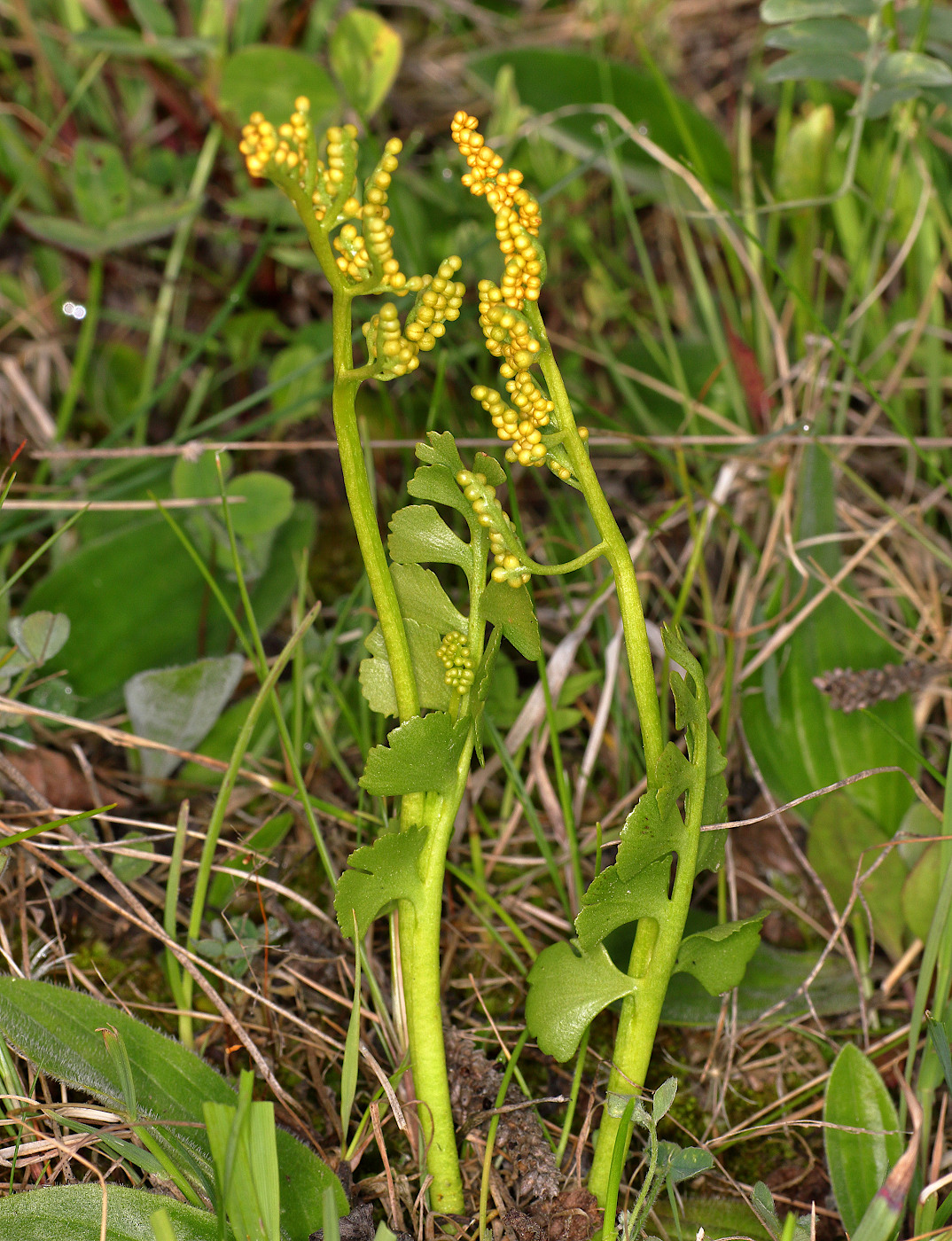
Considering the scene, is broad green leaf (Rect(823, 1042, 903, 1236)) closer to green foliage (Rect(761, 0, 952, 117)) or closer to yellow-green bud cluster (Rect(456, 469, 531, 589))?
yellow-green bud cluster (Rect(456, 469, 531, 589))

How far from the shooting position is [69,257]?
2193 millimetres

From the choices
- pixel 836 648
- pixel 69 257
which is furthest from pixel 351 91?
pixel 836 648

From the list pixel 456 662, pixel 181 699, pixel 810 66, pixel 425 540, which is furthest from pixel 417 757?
pixel 810 66

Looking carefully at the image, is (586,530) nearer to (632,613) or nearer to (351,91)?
(632,613)

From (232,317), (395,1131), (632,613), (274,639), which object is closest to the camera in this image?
(632,613)

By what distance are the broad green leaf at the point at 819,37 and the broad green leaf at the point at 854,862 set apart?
126 cm

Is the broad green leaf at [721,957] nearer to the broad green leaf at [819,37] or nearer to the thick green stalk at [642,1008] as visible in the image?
the thick green stalk at [642,1008]

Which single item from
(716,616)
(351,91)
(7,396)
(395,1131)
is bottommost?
(395,1131)

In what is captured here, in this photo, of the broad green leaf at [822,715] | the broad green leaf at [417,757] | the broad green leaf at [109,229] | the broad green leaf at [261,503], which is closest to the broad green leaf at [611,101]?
the broad green leaf at [109,229]

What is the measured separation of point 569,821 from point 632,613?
1.43 feet

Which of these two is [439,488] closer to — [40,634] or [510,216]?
[510,216]

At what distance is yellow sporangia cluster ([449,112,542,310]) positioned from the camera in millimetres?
945

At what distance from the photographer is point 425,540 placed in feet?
3.69

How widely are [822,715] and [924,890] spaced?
0.30 metres
